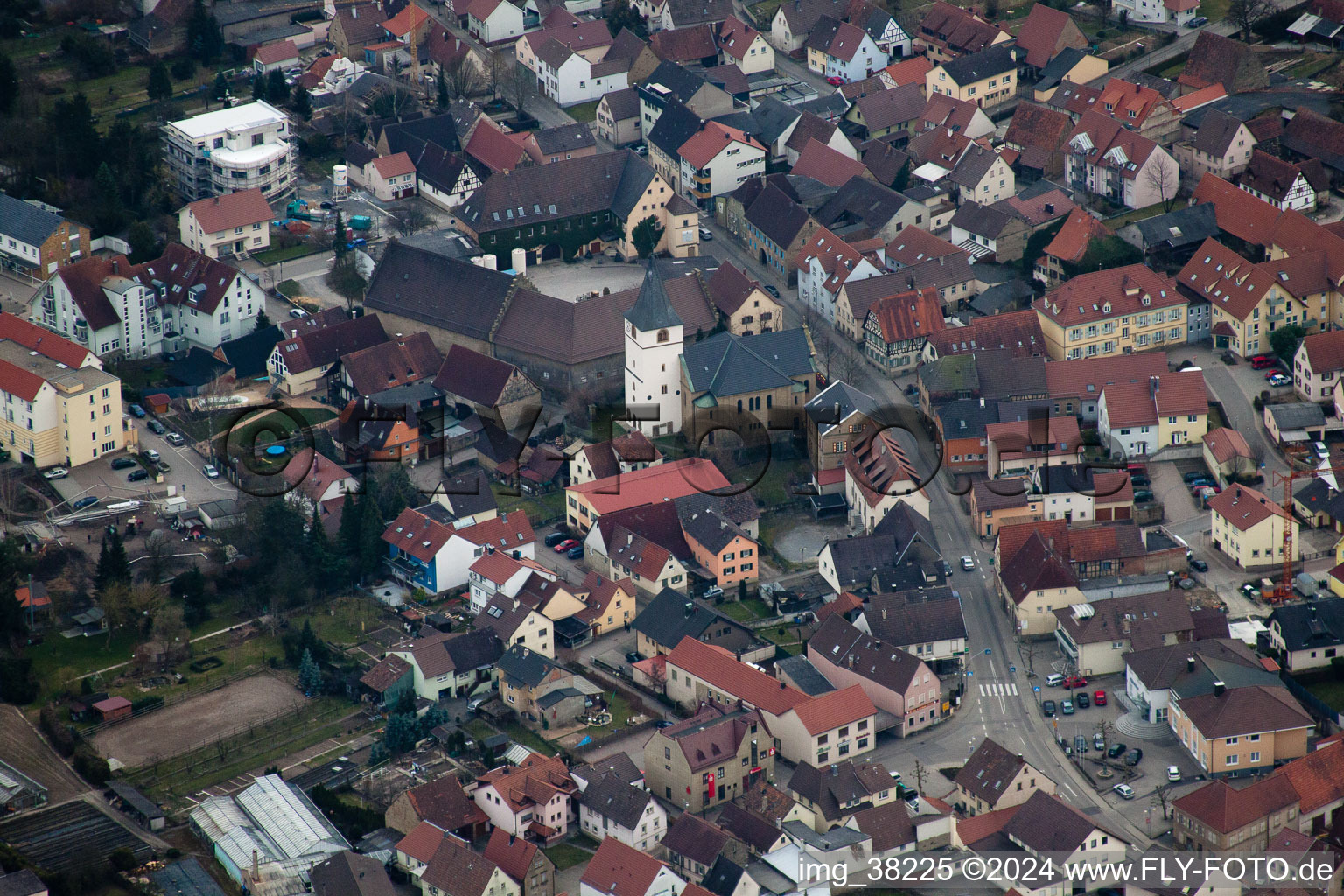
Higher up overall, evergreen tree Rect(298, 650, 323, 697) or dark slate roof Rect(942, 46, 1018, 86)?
dark slate roof Rect(942, 46, 1018, 86)

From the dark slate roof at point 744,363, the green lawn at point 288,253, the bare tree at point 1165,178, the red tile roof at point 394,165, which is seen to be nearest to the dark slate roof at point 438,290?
the green lawn at point 288,253

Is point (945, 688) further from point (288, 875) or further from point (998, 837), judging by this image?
point (288, 875)

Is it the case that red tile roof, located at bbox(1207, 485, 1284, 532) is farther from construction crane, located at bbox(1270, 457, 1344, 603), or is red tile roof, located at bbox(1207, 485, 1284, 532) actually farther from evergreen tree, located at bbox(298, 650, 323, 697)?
evergreen tree, located at bbox(298, 650, 323, 697)

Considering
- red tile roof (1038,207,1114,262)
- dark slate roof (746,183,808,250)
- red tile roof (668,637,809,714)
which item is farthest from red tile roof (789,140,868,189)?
red tile roof (668,637,809,714)

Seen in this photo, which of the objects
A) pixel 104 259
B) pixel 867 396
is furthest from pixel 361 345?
pixel 867 396

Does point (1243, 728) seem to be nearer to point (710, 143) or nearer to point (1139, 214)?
point (1139, 214)

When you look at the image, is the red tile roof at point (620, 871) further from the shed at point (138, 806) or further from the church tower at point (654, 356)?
the church tower at point (654, 356)
